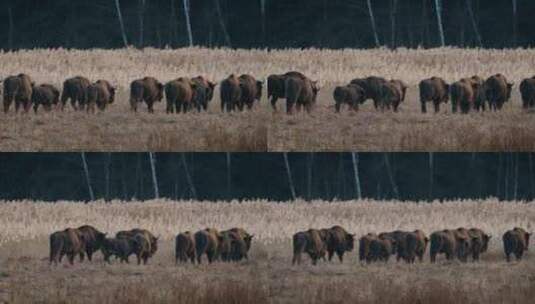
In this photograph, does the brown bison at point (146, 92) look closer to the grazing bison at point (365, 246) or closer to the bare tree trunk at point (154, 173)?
the bare tree trunk at point (154, 173)

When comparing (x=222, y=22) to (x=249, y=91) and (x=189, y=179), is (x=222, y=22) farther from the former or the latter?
(x=189, y=179)

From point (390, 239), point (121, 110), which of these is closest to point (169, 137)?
point (121, 110)

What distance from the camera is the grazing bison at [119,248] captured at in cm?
3438

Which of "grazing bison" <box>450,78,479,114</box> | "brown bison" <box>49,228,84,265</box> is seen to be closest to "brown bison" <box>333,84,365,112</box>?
"grazing bison" <box>450,78,479,114</box>

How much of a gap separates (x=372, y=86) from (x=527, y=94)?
1.91 m

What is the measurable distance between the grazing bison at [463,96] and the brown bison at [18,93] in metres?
5.16

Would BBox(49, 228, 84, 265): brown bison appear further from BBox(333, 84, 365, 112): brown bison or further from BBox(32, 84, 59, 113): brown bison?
BBox(333, 84, 365, 112): brown bison

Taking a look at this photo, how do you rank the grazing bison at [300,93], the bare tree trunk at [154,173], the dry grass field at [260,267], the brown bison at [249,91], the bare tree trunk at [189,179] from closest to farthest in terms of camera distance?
the dry grass field at [260,267] → the brown bison at [249,91] → the grazing bison at [300,93] → the bare tree trunk at [189,179] → the bare tree trunk at [154,173]

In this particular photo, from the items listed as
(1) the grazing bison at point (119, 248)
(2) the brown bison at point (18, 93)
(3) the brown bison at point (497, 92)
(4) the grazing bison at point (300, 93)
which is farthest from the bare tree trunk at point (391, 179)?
(2) the brown bison at point (18, 93)

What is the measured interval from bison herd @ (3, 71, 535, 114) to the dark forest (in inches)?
31.6

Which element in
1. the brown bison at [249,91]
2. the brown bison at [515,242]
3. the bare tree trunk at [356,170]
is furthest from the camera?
the bare tree trunk at [356,170]

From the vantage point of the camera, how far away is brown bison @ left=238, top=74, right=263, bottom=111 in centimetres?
3381

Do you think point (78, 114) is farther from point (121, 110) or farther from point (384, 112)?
point (384, 112)

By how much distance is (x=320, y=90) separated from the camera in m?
34.3
